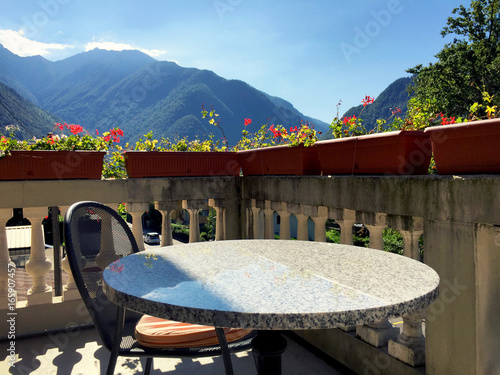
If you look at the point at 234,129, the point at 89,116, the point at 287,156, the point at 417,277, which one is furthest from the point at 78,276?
the point at 234,129

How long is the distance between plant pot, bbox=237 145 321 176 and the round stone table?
1408mm

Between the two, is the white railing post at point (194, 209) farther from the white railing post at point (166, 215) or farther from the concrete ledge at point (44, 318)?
the concrete ledge at point (44, 318)

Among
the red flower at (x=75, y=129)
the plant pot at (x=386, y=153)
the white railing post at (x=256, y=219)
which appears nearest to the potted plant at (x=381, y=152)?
the plant pot at (x=386, y=153)

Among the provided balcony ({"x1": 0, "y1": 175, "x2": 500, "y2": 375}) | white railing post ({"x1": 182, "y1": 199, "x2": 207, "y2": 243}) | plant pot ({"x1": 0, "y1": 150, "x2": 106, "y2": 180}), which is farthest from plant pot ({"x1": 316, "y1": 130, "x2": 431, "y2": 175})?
plant pot ({"x1": 0, "y1": 150, "x2": 106, "y2": 180})

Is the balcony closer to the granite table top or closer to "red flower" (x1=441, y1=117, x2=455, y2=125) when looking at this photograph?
the granite table top

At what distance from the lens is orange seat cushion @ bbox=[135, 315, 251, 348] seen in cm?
173

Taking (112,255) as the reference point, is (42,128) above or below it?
above

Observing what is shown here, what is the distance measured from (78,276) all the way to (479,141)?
1941 millimetres

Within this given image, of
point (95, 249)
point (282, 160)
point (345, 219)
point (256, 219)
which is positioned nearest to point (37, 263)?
point (95, 249)

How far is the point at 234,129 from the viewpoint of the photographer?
15400 centimetres

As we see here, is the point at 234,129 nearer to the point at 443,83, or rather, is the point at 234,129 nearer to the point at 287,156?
the point at 443,83

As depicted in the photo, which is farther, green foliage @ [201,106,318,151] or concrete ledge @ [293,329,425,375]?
green foliage @ [201,106,318,151]

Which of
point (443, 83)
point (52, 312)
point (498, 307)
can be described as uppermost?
point (443, 83)

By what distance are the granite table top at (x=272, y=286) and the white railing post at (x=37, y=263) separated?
199 cm
